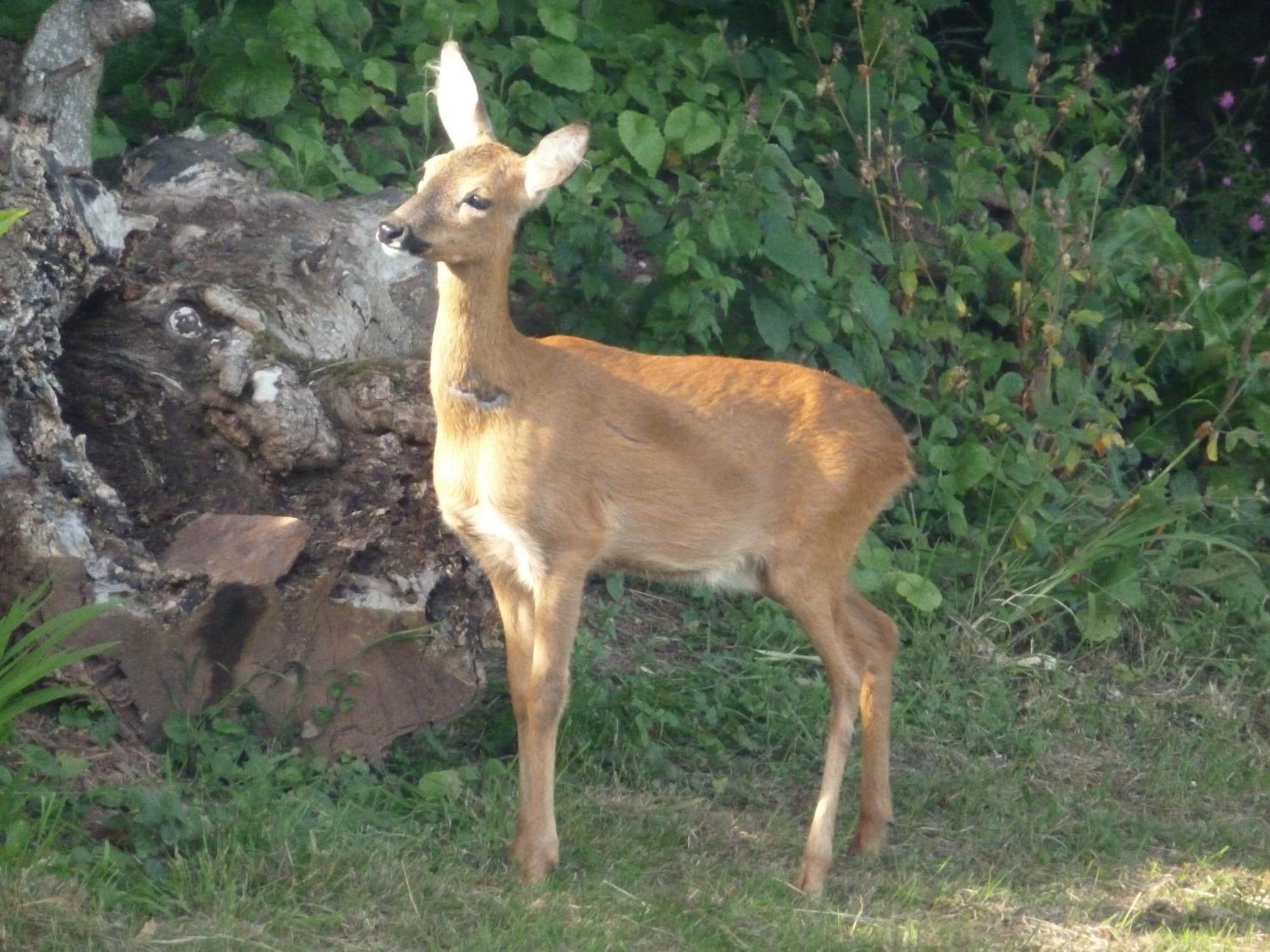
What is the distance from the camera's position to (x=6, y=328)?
512 cm

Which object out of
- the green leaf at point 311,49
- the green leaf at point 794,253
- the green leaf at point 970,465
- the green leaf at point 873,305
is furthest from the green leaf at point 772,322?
the green leaf at point 311,49

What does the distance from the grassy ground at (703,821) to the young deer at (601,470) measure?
0.27 metres

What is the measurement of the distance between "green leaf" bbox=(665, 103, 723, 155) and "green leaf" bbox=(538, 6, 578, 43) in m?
0.59

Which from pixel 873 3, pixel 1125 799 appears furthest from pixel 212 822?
pixel 873 3

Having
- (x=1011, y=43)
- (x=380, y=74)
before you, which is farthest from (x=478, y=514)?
(x=1011, y=43)

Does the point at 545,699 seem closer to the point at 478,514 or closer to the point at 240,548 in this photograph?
the point at 478,514

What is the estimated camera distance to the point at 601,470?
5191mm

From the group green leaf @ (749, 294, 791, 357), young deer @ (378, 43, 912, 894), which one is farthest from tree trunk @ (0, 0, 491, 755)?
green leaf @ (749, 294, 791, 357)

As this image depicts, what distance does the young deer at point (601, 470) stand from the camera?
198 inches

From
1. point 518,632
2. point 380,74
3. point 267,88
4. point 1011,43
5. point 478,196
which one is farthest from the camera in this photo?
point 1011,43

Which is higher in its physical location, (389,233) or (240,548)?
(389,233)

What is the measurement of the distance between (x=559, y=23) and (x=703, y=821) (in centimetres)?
378

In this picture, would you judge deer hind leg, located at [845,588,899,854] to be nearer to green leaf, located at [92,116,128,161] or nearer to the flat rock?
the flat rock

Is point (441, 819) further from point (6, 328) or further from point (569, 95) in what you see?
point (569, 95)
